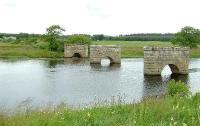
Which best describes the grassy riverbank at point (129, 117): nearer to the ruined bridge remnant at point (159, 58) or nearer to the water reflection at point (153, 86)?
the water reflection at point (153, 86)

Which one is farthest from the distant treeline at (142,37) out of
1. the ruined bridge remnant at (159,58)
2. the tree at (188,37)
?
the ruined bridge remnant at (159,58)

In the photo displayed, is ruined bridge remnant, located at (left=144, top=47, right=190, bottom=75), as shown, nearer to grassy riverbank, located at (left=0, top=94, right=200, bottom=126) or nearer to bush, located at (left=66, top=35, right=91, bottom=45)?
grassy riverbank, located at (left=0, top=94, right=200, bottom=126)

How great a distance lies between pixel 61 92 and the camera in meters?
38.2

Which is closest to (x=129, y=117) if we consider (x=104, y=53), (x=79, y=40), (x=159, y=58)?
(x=159, y=58)

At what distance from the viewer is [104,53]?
8075cm

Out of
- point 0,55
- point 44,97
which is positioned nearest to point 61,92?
point 44,97

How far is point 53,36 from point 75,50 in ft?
23.2

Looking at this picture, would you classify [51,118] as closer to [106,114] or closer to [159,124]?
[106,114]

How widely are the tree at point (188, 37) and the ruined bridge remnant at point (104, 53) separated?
28505 millimetres

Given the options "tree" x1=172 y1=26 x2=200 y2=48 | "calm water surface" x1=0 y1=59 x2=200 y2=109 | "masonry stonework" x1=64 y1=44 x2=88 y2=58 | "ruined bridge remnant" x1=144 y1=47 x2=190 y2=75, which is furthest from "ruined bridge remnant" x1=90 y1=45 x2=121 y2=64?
"tree" x1=172 y1=26 x2=200 y2=48

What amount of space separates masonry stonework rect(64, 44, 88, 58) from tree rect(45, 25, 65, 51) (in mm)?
5395

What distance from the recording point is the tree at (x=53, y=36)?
98.4 meters

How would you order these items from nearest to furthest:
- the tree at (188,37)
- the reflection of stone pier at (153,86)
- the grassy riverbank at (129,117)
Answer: the grassy riverbank at (129,117), the reflection of stone pier at (153,86), the tree at (188,37)

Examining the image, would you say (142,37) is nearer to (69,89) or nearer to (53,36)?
(53,36)
